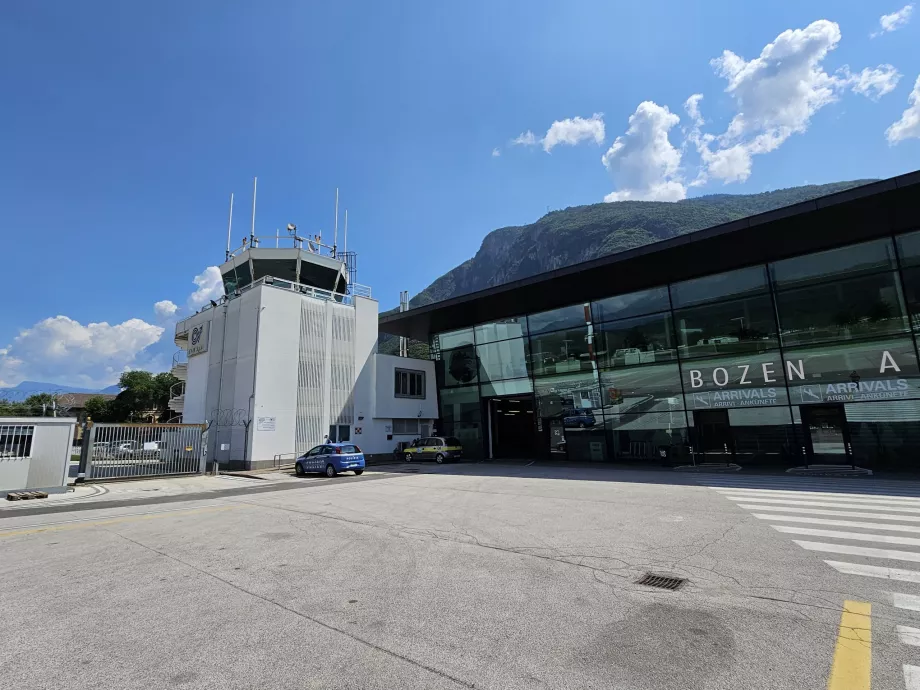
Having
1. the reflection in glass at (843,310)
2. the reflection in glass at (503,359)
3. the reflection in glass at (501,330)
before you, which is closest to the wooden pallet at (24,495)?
the reflection in glass at (503,359)

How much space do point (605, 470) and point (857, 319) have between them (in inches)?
496

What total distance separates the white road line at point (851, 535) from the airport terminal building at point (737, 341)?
1409 cm

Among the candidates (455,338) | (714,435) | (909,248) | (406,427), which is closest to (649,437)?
(714,435)

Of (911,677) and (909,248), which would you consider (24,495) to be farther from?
(909,248)

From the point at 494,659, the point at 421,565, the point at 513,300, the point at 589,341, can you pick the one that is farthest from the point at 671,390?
the point at 494,659

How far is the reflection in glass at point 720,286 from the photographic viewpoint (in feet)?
71.5

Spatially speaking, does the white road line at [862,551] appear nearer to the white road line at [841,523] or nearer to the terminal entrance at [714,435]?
the white road line at [841,523]

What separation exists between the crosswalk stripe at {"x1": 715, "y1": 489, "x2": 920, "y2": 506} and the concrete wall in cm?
2244

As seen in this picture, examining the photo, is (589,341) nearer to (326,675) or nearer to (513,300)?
(513,300)

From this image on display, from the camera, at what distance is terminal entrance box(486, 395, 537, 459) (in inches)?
1267

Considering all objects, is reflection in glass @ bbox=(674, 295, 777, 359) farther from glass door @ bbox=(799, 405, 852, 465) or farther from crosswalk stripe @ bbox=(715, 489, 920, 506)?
crosswalk stripe @ bbox=(715, 489, 920, 506)

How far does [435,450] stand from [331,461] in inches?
332

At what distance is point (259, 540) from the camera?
8.36 meters

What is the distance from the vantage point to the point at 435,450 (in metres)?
29.4
